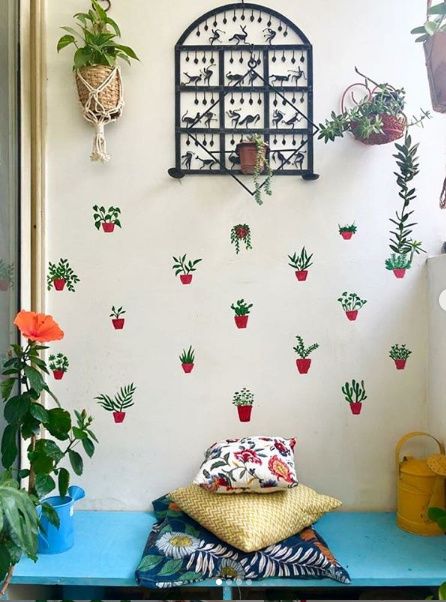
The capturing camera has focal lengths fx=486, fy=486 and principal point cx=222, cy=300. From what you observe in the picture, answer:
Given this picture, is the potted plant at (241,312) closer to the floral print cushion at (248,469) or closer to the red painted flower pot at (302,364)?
the red painted flower pot at (302,364)

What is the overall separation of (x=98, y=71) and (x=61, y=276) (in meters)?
0.80

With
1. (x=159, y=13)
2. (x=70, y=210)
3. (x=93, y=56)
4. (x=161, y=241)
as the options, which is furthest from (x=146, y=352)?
(x=159, y=13)

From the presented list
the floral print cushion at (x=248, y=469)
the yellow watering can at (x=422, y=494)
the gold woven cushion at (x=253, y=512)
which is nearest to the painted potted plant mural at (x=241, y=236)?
the floral print cushion at (x=248, y=469)

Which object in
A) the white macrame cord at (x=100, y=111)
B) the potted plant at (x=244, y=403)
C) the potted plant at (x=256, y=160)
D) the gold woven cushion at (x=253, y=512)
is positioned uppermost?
the white macrame cord at (x=100, y=111)

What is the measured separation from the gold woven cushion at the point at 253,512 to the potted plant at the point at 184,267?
0.80 meters

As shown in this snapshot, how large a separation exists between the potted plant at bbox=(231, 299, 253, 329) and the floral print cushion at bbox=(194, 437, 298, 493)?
470mm

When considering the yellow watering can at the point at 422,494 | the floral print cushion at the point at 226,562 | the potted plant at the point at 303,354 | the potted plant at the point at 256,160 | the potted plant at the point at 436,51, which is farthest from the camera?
the potted plant at the point at 303,354

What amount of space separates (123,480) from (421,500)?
3.75 feet

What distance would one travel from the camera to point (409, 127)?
197 centimetres

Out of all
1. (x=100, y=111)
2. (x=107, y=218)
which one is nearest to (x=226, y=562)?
(x=107, y=218)

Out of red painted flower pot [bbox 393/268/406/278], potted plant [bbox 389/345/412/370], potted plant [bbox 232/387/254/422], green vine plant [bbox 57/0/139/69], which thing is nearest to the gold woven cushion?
potted plant [bbox 232/387/254/422]

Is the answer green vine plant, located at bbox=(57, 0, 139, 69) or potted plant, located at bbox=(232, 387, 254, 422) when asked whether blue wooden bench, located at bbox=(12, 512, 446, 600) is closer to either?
potted plant, located at bbox=(232, 387, 254, 422)

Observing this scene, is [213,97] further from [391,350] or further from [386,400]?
[386,400]

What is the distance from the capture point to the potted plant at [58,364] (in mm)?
1974
